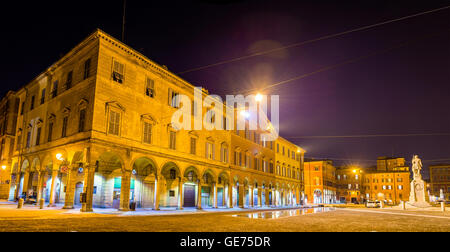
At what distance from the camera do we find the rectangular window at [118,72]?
23297 mm

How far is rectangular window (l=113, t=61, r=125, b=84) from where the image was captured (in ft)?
76.4

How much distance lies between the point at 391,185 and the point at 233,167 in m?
82.9

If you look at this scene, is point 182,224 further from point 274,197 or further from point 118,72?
point 274,197

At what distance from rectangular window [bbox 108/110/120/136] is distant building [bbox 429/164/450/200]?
136 metres

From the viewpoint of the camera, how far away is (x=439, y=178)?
12350cm

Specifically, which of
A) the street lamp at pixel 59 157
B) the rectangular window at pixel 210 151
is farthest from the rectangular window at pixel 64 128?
the rectangular window at pixel 210 151

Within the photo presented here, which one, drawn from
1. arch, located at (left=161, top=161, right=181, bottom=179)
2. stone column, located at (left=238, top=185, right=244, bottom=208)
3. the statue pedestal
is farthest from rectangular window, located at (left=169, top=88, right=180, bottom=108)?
the statue pedestal

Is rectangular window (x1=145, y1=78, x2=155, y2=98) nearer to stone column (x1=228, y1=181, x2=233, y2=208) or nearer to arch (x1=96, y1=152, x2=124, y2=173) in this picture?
arch (x1=96, y1=152, x2=124, y2=173)

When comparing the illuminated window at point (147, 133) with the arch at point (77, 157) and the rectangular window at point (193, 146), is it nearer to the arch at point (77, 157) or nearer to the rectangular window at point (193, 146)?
the arch at point (77, 157)
